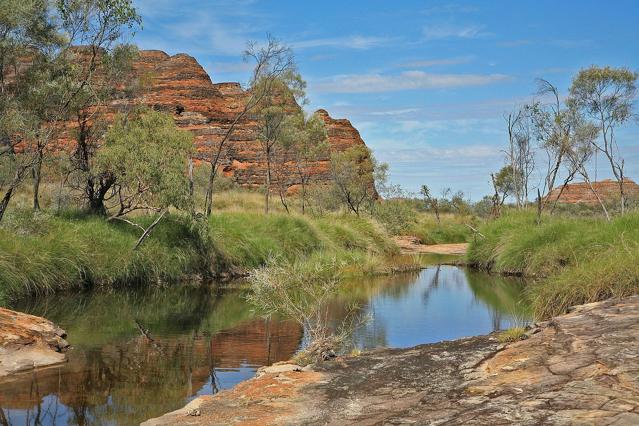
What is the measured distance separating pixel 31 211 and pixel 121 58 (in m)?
5.69

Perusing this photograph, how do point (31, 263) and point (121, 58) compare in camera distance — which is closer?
point (31, 263)

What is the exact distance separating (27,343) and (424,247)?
3211cm

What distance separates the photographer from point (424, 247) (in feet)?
132

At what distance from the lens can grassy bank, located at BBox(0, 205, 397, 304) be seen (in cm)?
1642

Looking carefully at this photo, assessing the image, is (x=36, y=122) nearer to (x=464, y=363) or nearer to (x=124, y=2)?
(x=124, y=2)

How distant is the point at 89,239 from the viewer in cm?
1889

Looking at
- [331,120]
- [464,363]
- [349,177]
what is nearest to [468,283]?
[464,363]

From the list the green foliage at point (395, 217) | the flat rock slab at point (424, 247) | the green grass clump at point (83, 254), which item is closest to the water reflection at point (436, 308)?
the green grass clump at point (83, 254)

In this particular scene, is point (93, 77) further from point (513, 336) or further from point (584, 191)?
point (584, 191)

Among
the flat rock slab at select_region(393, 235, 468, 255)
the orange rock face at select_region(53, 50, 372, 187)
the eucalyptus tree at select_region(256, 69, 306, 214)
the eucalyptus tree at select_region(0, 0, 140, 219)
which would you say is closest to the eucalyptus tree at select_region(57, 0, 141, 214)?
the eucalyptus tree at select_region(0, 0, 140, 219)

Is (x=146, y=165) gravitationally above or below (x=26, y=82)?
below

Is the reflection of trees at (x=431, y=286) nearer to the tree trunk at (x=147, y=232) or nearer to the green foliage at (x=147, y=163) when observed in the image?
the green foliage at (x=147, y=163)

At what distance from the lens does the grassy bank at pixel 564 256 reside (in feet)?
36.8

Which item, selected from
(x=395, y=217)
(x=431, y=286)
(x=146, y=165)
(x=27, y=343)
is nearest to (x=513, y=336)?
(x=27, y=343)
